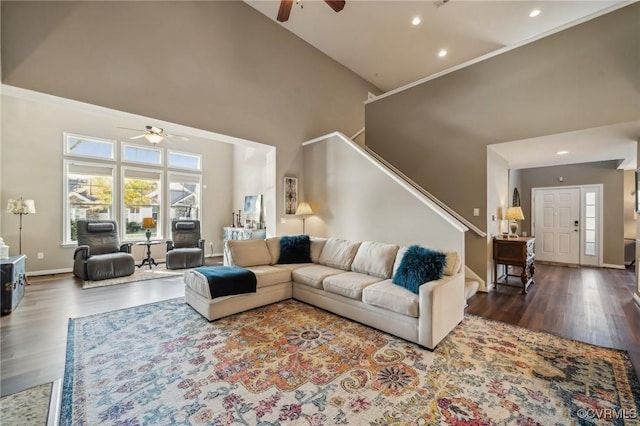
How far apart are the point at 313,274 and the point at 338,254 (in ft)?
1.77

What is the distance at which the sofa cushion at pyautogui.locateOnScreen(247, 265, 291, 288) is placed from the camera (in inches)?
137

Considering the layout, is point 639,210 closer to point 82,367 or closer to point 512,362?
point 512,362

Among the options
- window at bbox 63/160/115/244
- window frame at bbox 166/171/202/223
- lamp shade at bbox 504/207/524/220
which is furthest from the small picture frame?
window at bbox 63/160/115/244

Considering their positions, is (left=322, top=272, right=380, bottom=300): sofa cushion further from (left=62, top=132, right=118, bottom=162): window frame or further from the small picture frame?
(left=62, top=132, right=118, bottom=162): window frame

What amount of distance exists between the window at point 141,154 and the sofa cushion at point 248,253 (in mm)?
4297

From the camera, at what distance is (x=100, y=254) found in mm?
5273

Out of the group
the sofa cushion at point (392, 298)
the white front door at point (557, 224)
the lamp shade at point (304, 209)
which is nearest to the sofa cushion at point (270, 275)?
the sofa cushion at point (392, 298)

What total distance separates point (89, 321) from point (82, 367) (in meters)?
1.15

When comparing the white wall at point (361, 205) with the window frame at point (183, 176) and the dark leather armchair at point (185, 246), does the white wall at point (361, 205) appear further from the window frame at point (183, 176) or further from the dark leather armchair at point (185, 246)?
the window frame at point (183, 176)

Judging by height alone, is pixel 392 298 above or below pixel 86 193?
below

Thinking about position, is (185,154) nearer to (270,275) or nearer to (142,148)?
(142,148)

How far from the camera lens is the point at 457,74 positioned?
4719 millimetres

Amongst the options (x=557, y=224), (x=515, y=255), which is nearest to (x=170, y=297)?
(x=515, y=255)

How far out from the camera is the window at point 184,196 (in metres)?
7.04
